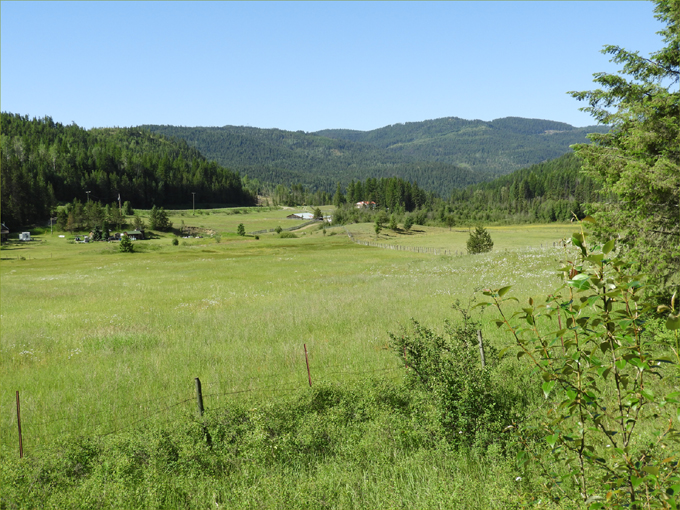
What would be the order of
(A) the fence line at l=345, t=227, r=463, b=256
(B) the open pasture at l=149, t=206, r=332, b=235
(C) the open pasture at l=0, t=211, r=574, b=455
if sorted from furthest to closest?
1. (B) the open pasture at l=149, t=206, r=332, b=235
2. (A) the fence line at l=345, t=227, r=463, b=256
3. (C) the open pasture at l=0, t=211, r=574, b=455

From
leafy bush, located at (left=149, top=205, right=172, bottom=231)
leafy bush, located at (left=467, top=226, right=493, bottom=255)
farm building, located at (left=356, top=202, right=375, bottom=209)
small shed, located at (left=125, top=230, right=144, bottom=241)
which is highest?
farm building, located at (left=356, top=202, right=375, bottom=209)

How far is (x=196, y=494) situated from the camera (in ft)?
19.7

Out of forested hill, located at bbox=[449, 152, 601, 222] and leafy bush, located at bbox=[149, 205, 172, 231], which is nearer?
leafy bush, located at bbox=[149, 205, 172, 231]

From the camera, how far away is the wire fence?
848 centimetres

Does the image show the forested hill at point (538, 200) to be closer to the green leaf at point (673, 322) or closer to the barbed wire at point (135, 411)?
the barbed wire at point (135, 411)

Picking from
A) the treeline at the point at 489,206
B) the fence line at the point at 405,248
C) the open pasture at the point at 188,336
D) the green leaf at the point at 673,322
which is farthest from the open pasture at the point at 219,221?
the green leaf at the point at 673,322

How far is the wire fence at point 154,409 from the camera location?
8.48 m

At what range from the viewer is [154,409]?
31.3 ft

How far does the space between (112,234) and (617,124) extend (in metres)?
125

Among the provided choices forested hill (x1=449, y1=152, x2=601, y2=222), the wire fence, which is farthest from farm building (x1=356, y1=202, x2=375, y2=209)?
the wire fence

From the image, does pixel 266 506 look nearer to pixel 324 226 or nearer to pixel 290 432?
pixel 290 432

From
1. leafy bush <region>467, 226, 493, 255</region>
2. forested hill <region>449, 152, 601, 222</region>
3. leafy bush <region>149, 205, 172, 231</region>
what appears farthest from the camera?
forested hill <region>449, 152, 601, 222</region>

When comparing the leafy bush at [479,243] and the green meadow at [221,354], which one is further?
the leafy bush at [479,243]

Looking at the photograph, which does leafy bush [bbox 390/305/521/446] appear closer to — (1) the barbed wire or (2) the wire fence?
(2) the wire fence
